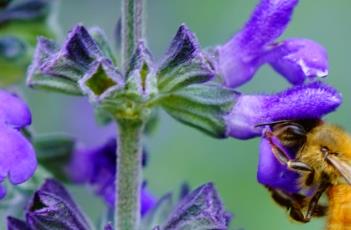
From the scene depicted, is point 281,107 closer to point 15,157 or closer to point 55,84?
point 55,84

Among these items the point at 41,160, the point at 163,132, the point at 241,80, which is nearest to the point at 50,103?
the point at 163,132

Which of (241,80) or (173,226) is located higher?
(241,80)

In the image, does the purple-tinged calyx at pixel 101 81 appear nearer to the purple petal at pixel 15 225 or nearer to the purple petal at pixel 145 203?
the purple petal at pixel 15 225

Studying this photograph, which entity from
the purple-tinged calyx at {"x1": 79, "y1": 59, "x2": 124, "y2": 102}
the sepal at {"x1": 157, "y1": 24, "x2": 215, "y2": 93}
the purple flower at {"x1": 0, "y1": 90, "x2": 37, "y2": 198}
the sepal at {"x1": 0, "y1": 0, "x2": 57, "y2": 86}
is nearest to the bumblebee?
the sepal at {"x1": 157, "y1": 24, "x2": 215, "y2": 93}

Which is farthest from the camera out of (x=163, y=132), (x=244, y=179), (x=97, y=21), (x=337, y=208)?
(x=97, y=21)

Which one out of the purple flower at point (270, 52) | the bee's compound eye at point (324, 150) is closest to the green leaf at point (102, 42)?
the purple flower at point (270, 52)

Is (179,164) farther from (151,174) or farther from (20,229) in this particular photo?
(20,229)
